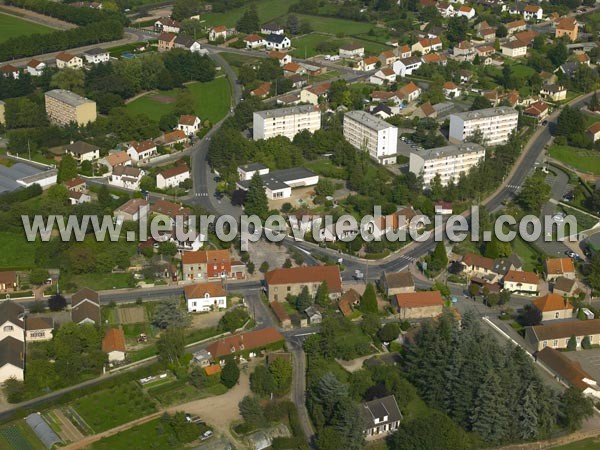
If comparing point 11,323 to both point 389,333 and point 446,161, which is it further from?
point 446,161

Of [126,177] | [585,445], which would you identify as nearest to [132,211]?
[126,177]

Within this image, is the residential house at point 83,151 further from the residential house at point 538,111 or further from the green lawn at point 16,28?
the residential house at point 538,111

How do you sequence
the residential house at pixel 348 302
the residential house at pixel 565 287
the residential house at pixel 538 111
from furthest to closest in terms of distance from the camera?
the residential house at pixel 538 111
the residential house at pixel 565 287
the residential house at pixel 348 302

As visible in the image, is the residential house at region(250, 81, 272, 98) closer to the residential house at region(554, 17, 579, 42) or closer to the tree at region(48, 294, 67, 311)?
the residential house at region(554, 17, 579, 42)

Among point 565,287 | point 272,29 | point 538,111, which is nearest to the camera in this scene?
point 565,287

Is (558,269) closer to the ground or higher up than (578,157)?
higher up

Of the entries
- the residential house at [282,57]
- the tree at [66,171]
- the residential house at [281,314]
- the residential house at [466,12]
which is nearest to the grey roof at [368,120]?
the residential house at [282,57]

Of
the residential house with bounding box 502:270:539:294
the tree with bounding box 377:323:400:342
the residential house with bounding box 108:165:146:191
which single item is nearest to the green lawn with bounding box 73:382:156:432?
the tree with bounding box 377:323:400:342
